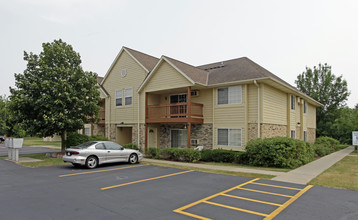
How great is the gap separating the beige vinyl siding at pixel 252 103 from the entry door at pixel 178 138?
545 centimetres

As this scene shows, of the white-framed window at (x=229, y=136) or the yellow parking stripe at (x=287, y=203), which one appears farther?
the white-framed window at (x=229, y=136)

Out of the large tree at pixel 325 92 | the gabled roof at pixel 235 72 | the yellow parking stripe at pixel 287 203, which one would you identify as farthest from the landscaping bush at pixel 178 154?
the large tree at pixel 325 92

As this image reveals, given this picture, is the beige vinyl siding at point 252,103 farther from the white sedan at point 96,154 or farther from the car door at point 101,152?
the car door at point 101,152

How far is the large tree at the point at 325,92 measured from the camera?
38.0m

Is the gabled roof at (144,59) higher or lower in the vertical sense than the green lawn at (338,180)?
higher

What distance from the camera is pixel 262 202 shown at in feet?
21.5

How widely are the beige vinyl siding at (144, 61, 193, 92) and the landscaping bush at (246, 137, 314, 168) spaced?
6139 mm

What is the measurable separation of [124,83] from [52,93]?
714 centimetres

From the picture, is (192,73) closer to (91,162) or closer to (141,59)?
(141,59)

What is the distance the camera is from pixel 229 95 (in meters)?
16.7

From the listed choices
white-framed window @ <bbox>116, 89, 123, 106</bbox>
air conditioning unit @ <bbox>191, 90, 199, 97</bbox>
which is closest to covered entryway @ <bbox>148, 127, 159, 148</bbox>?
white-framed window @ <bbox>116, 89, 123, 106</bbox>

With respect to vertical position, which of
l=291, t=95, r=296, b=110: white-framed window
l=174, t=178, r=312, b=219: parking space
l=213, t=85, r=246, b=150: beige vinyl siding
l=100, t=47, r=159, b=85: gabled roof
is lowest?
l=174, t=178, r=312, b=219: parking space

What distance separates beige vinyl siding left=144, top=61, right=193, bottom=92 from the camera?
56.6 feet

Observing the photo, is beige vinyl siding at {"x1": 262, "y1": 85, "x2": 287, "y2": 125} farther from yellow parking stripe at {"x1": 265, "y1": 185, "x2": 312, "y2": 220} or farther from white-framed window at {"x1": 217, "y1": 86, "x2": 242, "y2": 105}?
yellow parking stripe at {"x1": 265, "y1": 185, "x2": 312, "y2": 220}
